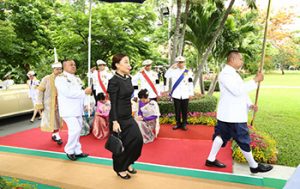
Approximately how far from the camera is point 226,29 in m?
12.0

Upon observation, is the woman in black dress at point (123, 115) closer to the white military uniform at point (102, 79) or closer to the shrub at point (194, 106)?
the white military uniform at point (102, 79)

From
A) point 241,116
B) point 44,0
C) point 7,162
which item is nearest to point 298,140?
point 241,116

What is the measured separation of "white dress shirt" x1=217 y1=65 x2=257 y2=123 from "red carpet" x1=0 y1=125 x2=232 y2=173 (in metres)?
0.90

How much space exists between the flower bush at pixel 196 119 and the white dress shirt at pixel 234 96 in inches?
140

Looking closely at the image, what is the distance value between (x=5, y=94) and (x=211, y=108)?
628 cm

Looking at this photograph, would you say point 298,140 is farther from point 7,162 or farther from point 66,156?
point 7,162

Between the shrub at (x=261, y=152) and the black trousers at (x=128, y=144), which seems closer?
the black trousers at (x=128, y=144)

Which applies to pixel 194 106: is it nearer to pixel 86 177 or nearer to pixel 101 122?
pixel 101 122

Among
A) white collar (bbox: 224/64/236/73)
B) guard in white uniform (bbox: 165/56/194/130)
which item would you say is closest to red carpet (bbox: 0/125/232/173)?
guard in white uniform (bbox: 165/56/194/130)

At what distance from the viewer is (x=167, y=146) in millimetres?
A: 5637

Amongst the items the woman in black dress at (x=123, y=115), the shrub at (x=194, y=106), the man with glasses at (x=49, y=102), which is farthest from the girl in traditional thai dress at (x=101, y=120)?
the woman in black dress at (x=123, y=115)

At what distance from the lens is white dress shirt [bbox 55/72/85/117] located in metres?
4.59

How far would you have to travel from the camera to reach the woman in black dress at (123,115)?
3678 millimetres

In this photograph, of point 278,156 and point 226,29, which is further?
point 226,29
